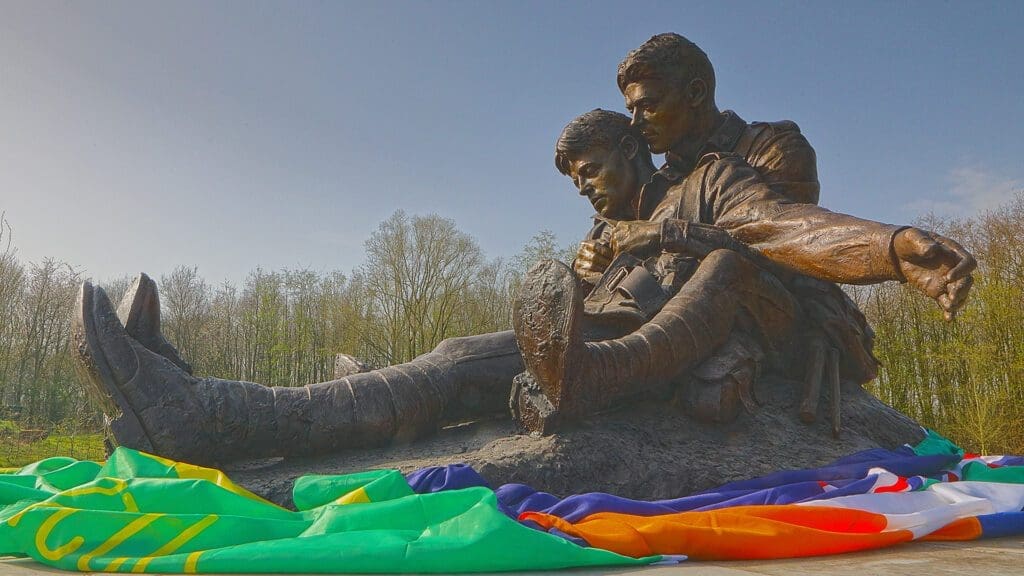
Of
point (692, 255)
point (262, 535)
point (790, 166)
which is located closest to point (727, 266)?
point (692, 255)

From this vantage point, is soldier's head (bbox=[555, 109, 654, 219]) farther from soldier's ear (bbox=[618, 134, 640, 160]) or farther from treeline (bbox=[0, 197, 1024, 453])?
treeline (bbox=[0, 197, 1024, 453])

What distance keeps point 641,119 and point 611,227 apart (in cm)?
68

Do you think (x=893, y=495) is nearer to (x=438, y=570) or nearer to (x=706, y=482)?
(x=706, y=482)

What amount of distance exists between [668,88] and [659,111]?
0.14 meters

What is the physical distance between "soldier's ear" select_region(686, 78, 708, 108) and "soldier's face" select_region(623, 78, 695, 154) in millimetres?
39

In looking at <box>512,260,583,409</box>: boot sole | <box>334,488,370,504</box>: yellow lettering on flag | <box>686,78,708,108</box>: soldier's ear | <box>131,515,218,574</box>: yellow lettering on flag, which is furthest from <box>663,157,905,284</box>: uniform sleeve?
<box>131,515,218,574</box>: yellow lettering on flag

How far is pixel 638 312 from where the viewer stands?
3.43m

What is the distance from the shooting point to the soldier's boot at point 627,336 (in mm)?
2666

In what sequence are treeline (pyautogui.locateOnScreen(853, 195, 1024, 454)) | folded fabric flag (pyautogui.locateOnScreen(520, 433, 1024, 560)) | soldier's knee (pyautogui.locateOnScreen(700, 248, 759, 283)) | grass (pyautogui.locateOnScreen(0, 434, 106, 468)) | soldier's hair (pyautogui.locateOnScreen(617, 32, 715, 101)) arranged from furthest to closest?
1. treeline (pyautogui.locateOnScreen(853, 195, 1024, 454))
2. grass (pyautogui.locateOnScreen(0, 434, 106, 468))
3. soldier's hair (pyautogui.locateOnScreen(617, 32, 715, 101))
4. soldier's knee (pyautogui.locateOnScreen(700, 248, 759, 283))
5. folded fabric flag (pyautogui.locateOnScreen(520, 433, 1024, 560))

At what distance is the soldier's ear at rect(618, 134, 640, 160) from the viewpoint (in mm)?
4281

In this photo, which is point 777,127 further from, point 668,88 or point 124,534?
point 124,534

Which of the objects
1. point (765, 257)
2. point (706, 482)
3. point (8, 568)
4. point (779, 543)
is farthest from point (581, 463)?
point (8, 568)

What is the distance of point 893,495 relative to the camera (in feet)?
7.60

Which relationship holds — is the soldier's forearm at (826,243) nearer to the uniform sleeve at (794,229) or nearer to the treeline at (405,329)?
the uniform sleeve at (794,229)
